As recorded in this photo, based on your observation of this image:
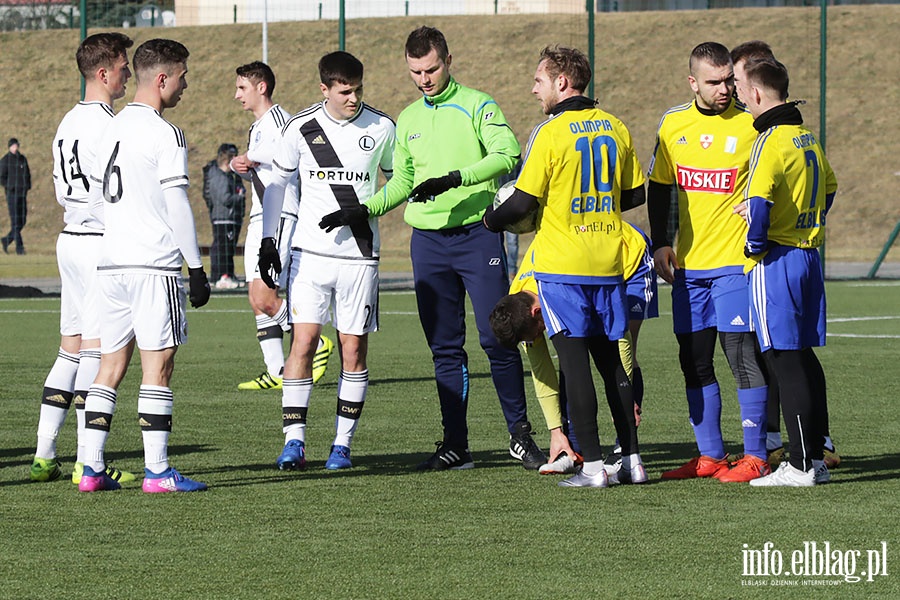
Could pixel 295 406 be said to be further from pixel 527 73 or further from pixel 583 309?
pixel 527 73

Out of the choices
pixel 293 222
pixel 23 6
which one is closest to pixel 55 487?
pixel 293 222

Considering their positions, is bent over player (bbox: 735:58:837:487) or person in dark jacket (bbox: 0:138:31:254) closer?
bent over player (bbox: 735:58:837:487)

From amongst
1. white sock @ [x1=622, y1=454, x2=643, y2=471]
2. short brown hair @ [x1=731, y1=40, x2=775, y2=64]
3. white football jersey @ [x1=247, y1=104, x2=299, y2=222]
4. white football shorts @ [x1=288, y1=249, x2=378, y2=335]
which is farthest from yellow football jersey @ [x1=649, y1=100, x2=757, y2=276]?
white football jersey @ [x1=247, y1=104, x2=299, y2=222]

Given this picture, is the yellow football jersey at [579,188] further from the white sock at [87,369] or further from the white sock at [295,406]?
the white sock at [87,369]

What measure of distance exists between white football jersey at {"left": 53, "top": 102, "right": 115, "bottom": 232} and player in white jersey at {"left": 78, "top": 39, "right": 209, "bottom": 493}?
371 millimetres

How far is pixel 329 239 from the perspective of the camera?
8234 mm

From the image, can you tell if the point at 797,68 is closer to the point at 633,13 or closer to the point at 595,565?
the point at 633,13

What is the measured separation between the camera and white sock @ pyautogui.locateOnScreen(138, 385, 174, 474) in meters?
7.38

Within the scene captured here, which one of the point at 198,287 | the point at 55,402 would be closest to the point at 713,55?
the point at 198,287

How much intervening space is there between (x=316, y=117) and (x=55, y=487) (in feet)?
7.72

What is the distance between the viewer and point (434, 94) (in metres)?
8.11

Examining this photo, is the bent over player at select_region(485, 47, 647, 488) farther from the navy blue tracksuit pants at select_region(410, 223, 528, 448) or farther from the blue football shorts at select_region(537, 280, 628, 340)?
the navy blue tracksuit pants at select_region(410, 223, 528, 448)

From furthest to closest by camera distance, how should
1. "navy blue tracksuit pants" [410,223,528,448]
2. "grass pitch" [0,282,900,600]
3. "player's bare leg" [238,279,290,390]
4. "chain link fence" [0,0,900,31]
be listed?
"chain link fence" [0,0,900,31], "player's bare leg" [238,279,290,390], "navy blue tracksuit pants" [410,223,528,448], "grass pitch" [0,282,900,600]

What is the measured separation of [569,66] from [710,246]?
1202mm
